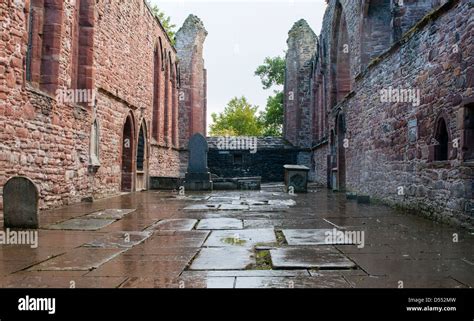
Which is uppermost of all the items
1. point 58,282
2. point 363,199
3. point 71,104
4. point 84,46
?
point 84,46

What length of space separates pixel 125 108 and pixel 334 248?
11.2 meters

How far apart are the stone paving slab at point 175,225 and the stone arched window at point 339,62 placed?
12.5 meters

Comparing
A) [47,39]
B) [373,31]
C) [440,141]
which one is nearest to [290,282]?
[440,141]

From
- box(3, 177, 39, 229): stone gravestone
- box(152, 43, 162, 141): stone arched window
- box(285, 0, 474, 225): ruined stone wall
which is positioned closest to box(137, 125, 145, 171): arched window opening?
box(152, 43, 162, 141): stone arched window

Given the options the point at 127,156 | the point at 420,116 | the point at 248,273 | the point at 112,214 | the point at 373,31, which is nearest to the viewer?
the point at 248,273

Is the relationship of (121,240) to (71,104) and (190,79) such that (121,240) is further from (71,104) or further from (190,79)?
(190,79)

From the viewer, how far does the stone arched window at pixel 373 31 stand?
1256cm

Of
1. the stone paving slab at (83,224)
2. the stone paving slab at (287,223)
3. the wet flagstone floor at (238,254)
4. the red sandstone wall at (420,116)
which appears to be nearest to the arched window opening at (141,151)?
the red sandstone wall at (420,116)

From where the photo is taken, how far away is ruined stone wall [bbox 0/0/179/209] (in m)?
7.07

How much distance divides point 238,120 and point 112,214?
44.7 meters

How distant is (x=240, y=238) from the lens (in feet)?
17.1

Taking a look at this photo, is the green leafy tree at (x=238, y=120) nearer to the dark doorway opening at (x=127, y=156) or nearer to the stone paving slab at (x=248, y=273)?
the dark doorway opening at (x=127, y=156)
